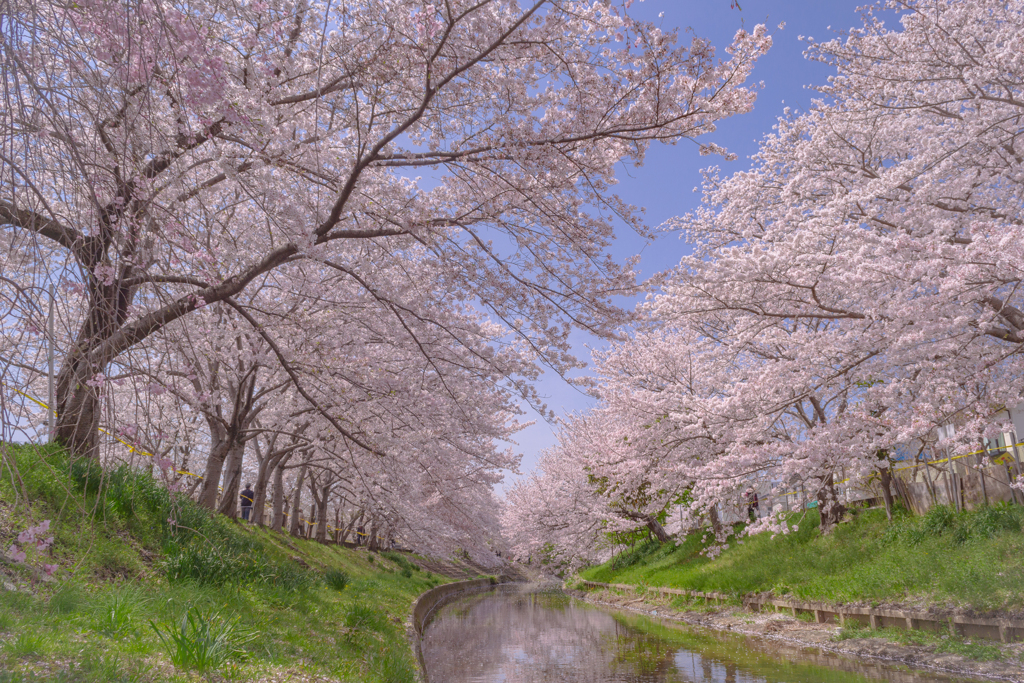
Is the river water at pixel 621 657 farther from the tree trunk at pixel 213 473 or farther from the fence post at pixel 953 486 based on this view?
the tree trunk at pixel 213 473

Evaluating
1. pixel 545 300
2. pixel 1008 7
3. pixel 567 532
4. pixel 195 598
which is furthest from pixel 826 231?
pixel 567 532

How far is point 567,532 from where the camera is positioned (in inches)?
1200

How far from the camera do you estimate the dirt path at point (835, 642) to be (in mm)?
7176

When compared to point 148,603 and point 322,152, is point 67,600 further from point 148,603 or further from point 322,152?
point 322,152

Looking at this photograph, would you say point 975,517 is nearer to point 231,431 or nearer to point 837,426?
point 837,426

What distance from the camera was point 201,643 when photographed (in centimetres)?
429

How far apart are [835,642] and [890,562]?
2.10 metres

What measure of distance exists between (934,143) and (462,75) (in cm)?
833

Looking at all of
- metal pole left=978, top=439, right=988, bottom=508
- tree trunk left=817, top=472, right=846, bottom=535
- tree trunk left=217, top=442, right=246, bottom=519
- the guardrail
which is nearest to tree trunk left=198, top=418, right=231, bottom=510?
tree trunk left=217, top=442, right=246, bottom=519

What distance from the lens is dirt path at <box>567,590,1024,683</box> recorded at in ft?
23.5

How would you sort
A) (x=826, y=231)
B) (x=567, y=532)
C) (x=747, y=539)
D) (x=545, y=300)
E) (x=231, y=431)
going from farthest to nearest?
(x=567, y=532) → (x=747, y=539) → (x=231, y=431) → (x=826, y=231) → (x=545, y=300)

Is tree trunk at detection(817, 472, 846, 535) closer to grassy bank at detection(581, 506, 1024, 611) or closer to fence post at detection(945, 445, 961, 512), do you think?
grassy bank at detection(581, 506, 1024, 611)

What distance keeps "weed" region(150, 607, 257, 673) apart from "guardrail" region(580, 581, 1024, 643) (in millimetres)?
9104

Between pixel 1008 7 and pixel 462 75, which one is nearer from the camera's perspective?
pixel 462 75
